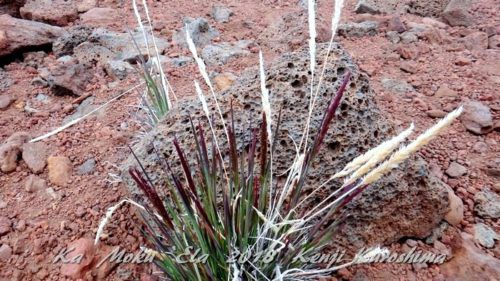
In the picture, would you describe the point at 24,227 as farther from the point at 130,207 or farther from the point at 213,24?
the point at 213,24

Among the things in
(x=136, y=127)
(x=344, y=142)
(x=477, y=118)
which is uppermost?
(x=344, y=142)

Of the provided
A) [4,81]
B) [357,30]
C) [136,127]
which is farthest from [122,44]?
[357,30]

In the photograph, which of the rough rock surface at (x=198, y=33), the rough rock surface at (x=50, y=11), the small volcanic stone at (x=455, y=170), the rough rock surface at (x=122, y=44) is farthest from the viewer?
the rough rock surface at (x=50, y=11)

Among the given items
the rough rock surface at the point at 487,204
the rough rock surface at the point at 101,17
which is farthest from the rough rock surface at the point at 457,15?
the rough rock surface at the point at 101,17

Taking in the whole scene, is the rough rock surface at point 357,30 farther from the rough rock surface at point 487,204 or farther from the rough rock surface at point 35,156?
the rough rock surface at point 35,156

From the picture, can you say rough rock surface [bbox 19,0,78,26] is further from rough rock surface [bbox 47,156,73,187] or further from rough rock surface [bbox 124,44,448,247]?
rough rock surface [bbox 124,44,448,247]

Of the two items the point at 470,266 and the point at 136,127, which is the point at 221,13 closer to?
the point at 136,127

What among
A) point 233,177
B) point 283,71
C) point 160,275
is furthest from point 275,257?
point 283,71
